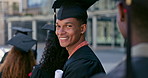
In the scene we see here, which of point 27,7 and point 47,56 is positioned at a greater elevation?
point 27,7

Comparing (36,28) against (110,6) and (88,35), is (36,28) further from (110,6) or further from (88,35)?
(110,6)

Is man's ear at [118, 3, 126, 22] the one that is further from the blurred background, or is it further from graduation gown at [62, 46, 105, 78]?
the blurred background

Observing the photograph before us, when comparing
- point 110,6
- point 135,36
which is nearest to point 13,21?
point 110,6

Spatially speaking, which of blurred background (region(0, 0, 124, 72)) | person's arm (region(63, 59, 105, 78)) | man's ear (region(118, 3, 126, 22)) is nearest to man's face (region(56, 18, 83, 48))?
person's arm (region(63, 59, 105, 78))

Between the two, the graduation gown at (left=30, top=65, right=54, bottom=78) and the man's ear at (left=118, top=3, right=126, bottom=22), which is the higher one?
the man's ear at (left=118, top=3, right=126, bottom=22)

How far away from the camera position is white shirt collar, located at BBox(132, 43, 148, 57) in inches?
48.0

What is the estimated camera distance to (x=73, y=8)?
2.33 m

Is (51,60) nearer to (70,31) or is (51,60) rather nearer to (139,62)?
(70,31)

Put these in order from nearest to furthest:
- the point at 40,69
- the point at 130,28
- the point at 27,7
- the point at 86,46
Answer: the point at 130,28 < the point at 86,46 < the point at 40,69 < the point at 27,7

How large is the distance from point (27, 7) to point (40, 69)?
26.0m

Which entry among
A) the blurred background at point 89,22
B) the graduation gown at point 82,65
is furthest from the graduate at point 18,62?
the blurred background at point 89,22

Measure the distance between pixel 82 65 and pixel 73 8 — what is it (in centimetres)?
59

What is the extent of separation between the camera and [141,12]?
122 centimetres

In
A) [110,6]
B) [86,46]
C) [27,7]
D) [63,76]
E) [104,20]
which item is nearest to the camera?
[63,76]
